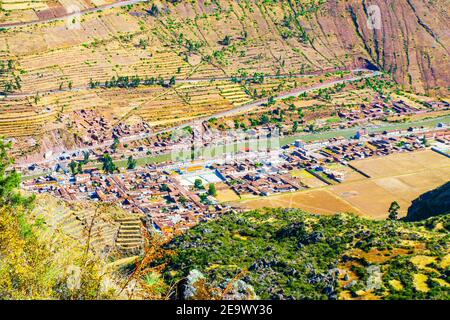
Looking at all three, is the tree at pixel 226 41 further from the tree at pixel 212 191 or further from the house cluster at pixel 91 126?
the tree at pixel 212 191

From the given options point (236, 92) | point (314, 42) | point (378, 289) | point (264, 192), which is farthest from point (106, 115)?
point (378, 289)

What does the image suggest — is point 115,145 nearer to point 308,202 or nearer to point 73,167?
point 73,167

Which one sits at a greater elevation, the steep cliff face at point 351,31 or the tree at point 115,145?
the steep cliff face at point 351,31

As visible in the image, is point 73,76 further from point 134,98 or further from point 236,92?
point 236,92

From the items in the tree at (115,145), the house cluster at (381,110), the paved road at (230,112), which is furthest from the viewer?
the house cluster at (381,110)

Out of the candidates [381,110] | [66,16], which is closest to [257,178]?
[381,110]

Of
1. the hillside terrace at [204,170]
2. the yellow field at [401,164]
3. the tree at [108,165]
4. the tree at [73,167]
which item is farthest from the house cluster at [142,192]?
the yellow field at [401,164]

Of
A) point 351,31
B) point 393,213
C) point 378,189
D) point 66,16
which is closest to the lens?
point 393,213

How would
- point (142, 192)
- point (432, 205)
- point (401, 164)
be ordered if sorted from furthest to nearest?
point (401, 164) < point (142, 192) < point (432, 205)

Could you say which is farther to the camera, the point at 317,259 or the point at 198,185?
the point at 198,185

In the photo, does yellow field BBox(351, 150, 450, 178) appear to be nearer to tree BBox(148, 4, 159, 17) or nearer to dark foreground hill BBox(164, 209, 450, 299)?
dark foreground hill BBox(164, 209, 450, 299)
